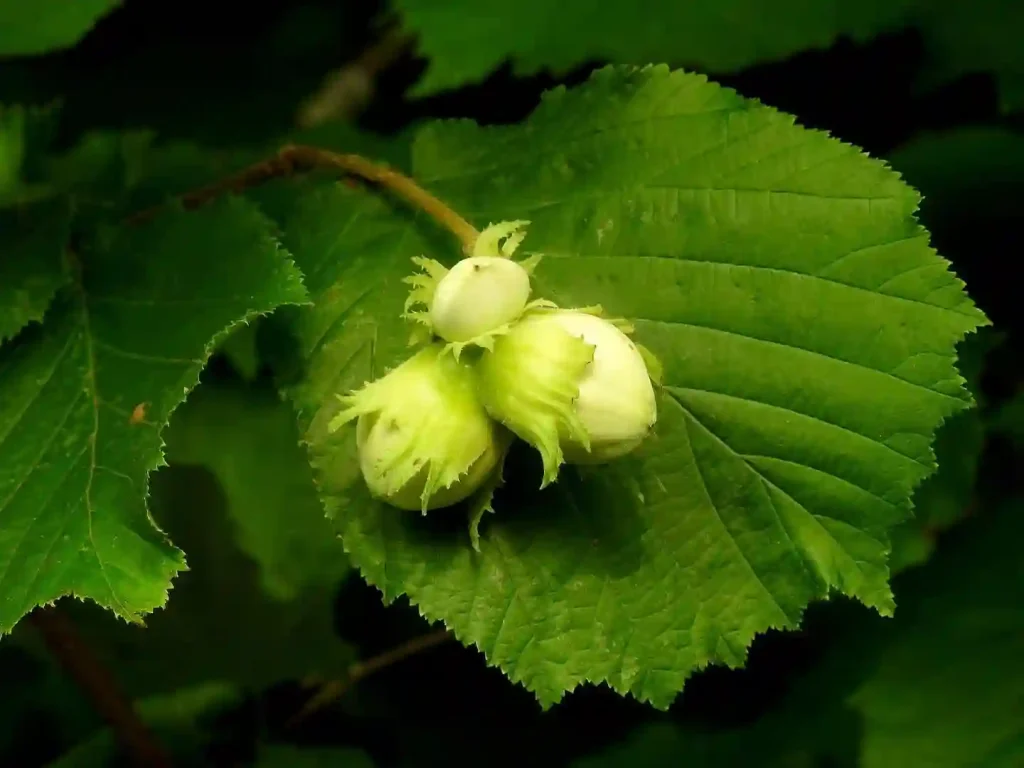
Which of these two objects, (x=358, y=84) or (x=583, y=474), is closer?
(x=583, y=474)

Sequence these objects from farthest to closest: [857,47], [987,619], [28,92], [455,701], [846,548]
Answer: [28,92] < [455,701] < [857,47] < [987,619] < [846,548]

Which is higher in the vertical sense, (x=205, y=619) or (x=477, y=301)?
(x=477, y=301)

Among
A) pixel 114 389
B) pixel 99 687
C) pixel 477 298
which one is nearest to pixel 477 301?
pixel 477 298

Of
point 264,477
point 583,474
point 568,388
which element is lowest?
point 264,477

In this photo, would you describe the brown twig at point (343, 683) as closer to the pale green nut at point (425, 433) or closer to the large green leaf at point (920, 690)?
the large green leaf at point (920, 690)

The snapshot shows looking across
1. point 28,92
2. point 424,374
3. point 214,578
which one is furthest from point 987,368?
point 28,92

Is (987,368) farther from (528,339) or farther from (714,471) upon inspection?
(528,339)

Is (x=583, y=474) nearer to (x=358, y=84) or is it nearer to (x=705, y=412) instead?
(x=705, y=412)
